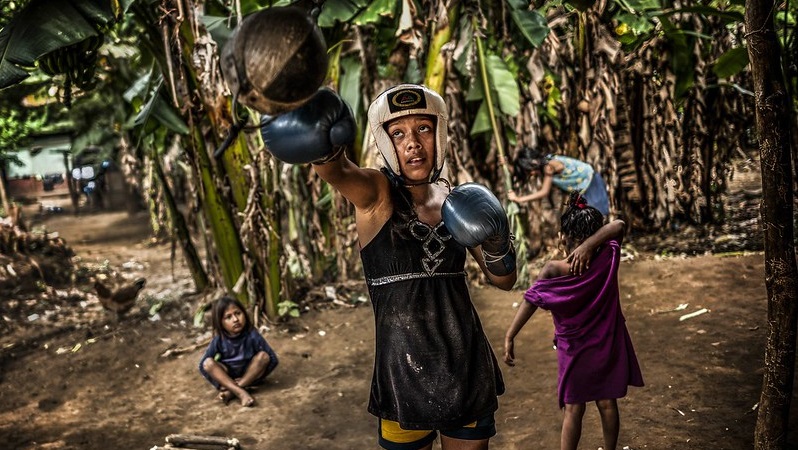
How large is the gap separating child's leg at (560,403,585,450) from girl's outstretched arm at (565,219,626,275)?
22.2 inches

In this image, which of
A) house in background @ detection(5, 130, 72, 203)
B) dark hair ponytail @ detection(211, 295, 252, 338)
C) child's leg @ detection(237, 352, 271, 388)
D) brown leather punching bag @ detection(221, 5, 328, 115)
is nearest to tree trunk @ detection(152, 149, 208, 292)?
dark hair ponytail @ detection(211, 295, 252, 338)

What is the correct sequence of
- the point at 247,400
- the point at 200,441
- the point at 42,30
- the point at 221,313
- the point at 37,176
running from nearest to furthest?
the point at 42,30 < the point at 200,441 < the point at 247,400 < the point at 221,313 < the point at 37,176

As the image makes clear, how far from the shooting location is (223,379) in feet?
13.0

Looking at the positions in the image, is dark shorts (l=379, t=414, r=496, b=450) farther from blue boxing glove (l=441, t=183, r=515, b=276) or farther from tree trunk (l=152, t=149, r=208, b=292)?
tree trunk (l=152, t=149, r=208, b=292)

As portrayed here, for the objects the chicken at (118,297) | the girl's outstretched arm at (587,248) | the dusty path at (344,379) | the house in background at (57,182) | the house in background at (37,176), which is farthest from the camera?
the house in background at (37,176)

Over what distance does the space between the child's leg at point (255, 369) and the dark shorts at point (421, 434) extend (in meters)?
2.23

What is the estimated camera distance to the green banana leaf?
9.75ft

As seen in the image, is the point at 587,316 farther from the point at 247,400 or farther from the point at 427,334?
the point at 247,400

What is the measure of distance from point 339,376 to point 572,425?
2.11 m

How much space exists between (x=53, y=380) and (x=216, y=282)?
1.44 m

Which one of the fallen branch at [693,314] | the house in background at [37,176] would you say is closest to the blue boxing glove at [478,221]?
the fallen branch at [693,314]

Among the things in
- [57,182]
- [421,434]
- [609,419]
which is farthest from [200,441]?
[57,182]

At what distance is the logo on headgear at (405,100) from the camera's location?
1.87 meters

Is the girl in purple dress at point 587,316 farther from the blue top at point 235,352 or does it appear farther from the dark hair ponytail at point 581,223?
the blue top at point 235,352
